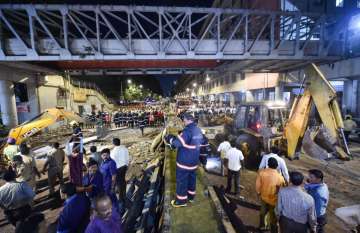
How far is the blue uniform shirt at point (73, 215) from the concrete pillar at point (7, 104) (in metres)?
13.3

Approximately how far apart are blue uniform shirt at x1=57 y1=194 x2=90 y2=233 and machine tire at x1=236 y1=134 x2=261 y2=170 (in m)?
6.60

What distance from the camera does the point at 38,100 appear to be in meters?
16.1

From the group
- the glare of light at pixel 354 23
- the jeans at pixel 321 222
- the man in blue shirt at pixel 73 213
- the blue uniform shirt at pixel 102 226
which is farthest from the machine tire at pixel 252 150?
the glare of light at pixel 354 23

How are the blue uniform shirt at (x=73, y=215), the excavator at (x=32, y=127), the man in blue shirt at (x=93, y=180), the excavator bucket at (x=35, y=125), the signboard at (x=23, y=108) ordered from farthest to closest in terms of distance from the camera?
the signboard at (x=23, y=108), the excavator bucket at (x=35, y=125), the excavator at (x=32, y=127), the man in blue shirt at (x=93, y=180), the blue uniform shirt at (x=73, y=215)

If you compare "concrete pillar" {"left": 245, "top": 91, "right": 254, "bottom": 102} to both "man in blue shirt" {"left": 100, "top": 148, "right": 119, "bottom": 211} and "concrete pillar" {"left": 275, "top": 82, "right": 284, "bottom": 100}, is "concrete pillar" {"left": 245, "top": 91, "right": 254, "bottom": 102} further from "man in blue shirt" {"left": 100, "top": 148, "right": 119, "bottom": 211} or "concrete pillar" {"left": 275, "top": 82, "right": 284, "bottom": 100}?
"man in blue shirt" {"left": 100, "top": 148, "right": 119, "bottom": 211}

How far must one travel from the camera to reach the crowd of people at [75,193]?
2.18 m

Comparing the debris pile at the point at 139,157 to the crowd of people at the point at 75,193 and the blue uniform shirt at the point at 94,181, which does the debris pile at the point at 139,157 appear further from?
the blue uniform shirt at the point at 94,181

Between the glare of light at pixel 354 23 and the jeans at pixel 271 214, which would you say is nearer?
the jeans at pixel 271 214

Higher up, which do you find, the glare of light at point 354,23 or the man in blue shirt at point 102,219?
the glare of light at point 354,23

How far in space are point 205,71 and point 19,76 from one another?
14284 millimetres

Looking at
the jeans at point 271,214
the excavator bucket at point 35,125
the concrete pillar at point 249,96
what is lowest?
the jeans at point 271,214

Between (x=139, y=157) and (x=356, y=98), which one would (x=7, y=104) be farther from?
(x=356, y=98)

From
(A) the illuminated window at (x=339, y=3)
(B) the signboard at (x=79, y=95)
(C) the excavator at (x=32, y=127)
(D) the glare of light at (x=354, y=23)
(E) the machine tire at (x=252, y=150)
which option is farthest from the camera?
(B) the signboard at (x=79, y=95)

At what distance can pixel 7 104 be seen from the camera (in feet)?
40.8
